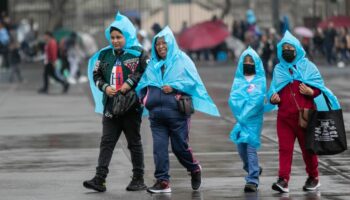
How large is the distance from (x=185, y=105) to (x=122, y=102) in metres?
0.63

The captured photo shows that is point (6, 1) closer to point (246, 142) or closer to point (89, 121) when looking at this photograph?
point (89, 121)

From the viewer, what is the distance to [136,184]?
11898 mm

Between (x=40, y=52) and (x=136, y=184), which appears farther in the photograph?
(x=40, y=52)

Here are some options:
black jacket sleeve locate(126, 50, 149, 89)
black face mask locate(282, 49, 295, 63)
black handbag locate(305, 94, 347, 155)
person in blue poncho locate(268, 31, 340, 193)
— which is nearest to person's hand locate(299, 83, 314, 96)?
person in blue poncho locate(268, 31, 340, 193)

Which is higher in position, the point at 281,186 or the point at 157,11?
the point at 281,186

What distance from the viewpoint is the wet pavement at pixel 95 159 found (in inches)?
459

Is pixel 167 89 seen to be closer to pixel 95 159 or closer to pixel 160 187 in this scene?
pixel 160 187

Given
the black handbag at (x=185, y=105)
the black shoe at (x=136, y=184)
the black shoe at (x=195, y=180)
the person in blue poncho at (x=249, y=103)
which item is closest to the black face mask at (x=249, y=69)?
the person in blue poncho at (x=249, y=103)

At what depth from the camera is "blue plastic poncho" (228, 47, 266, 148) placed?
465 inches

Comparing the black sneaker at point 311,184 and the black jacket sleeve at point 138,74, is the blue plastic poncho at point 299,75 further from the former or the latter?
the black jacket sleeve at point 138,74

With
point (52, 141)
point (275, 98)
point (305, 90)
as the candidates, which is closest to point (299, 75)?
point (305, 90)

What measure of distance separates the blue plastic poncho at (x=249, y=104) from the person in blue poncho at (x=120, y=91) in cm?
93

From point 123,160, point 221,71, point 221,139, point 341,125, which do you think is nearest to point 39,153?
point 123,160

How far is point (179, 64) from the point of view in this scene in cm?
1165
